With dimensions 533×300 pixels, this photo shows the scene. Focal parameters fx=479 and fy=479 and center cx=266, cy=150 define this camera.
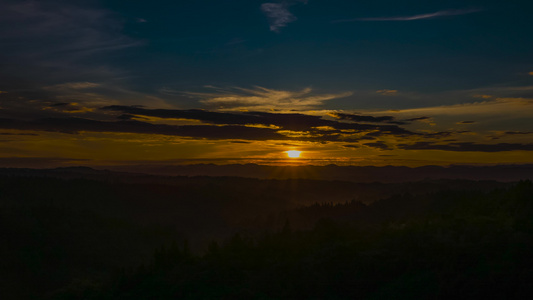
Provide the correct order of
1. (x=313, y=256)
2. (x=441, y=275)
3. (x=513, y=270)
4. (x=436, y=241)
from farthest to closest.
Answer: (x=313, y=256), (x=436, y=241), (x=441, y=275), (x=513, y=270)

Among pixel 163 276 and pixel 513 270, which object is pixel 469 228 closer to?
pixel 513 270

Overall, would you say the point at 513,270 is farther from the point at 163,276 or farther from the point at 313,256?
the point at 163,276

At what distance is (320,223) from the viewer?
80.8 m

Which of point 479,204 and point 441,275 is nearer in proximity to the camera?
point 441,275

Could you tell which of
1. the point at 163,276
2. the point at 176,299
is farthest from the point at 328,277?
the point at 163,276

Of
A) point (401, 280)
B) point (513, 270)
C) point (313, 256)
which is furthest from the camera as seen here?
point (313, 256)

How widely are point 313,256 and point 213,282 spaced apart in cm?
1410

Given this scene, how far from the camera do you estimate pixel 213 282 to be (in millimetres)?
65438

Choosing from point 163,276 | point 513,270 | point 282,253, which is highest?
point 513,270

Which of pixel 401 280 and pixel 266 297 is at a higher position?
pixel 401 280

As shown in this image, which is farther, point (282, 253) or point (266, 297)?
point (282, 253)

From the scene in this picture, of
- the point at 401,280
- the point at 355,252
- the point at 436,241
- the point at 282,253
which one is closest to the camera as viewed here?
the point at 401,280

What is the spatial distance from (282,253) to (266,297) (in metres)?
15.5

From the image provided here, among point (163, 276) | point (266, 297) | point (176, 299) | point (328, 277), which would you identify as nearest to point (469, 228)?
point (328, 277)
